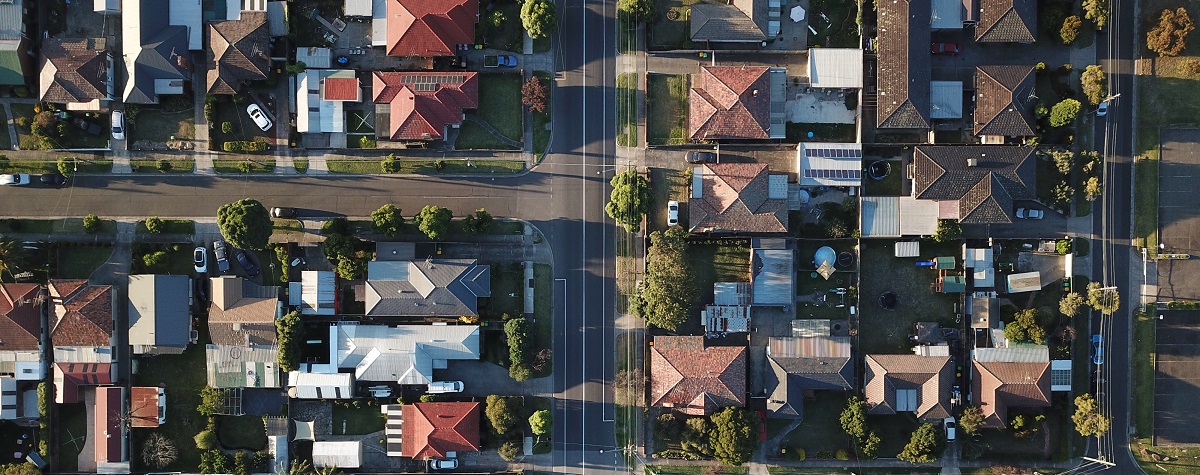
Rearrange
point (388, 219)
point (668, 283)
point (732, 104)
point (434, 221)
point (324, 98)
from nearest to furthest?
1. point (668, 283)
2. point (434, 221)
3. point (732, 104)
4. point (388, 219)
5. point (324, 98)

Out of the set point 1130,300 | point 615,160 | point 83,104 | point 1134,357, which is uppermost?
point 83,104

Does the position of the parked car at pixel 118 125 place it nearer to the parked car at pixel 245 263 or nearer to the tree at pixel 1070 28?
Answer: the parked car at pixel 245 263

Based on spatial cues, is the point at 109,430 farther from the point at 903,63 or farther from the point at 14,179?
Result: the point at 903,63

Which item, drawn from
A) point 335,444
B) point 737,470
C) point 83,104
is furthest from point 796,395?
point 83,104

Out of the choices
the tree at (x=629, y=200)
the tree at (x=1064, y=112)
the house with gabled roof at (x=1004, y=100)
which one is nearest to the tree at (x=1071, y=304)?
the house with gabled roof at (x=1004, y=100)

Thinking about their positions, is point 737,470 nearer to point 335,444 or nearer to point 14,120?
point 335,444

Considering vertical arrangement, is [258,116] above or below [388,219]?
above

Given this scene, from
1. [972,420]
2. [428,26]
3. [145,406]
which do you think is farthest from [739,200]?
[145,406]
